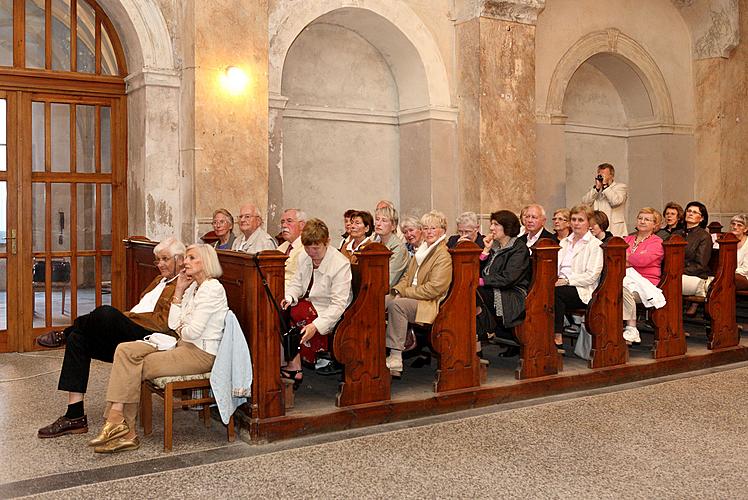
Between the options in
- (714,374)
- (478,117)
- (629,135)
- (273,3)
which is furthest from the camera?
(629,135)

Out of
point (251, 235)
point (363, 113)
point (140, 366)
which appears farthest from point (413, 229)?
point (363, 113)

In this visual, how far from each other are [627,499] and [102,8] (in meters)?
6.35

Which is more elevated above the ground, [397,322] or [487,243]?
[487,243]

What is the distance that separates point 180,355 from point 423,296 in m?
1.65

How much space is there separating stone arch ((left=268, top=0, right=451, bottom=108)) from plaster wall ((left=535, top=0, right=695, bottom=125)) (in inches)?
62.6

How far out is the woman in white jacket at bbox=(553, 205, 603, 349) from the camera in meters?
6.08

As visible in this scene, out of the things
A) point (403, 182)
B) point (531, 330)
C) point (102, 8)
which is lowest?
point (531, 330)

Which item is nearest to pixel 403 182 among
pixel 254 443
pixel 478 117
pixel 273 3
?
pixel 478 117

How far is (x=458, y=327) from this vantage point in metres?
5.19

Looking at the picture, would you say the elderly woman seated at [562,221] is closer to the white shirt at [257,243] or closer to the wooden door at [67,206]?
the white shirt at [257,243]

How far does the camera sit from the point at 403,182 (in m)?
9.87

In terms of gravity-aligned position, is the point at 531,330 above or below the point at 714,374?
above

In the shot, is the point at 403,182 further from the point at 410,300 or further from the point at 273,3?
the point at 410,300

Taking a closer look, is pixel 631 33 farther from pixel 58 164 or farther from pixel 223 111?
pixel 58 164
